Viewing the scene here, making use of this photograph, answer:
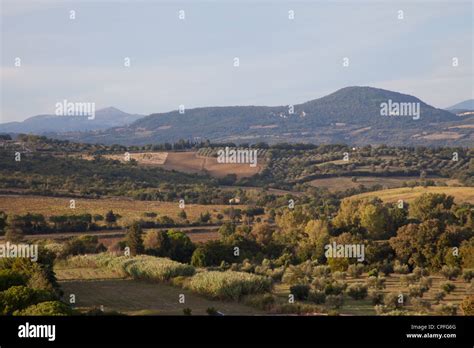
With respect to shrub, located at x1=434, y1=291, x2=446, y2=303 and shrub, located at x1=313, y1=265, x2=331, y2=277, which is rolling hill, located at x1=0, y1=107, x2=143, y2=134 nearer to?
shrub, located at x1=313, y1=265, x2=331, y2=277

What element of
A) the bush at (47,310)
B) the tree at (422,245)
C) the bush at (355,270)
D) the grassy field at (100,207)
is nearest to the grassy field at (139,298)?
the bush at (47,310)

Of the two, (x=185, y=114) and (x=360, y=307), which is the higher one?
(x=185, y=114)

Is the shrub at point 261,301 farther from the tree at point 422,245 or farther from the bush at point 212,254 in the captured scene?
the tree at point 422,245

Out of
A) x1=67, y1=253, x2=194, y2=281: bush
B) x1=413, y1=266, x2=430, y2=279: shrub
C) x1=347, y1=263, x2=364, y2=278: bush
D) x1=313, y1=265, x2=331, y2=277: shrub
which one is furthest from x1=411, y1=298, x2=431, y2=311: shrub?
x1=67, y1=253, x2=194, y2=281: bush

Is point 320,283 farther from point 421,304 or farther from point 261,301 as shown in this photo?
point 261,301

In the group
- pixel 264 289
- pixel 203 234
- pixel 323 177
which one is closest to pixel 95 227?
pixel 203 234

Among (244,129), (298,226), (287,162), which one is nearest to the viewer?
(298,226)

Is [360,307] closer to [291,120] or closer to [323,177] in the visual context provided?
[323,177]
